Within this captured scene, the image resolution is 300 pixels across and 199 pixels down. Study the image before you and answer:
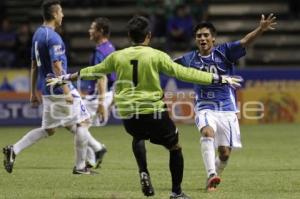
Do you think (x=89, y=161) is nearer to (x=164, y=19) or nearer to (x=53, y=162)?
(x=53, y=162)

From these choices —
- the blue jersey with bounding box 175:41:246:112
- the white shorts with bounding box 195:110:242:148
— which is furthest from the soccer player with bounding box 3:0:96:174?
the white shorts with bounding box 195:110:242:148

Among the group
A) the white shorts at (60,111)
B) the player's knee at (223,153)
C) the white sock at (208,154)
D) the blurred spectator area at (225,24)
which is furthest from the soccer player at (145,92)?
the blurred spectator area at (225,24)

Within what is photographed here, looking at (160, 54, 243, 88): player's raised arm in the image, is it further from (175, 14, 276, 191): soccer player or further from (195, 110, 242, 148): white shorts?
(195, 110, 242, 148): white shorts

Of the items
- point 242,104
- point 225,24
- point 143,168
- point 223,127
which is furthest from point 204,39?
point 225,24

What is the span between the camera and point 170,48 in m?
24.6

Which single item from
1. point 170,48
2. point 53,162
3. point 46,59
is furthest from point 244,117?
point 46,59

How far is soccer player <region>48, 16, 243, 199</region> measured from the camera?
913cm

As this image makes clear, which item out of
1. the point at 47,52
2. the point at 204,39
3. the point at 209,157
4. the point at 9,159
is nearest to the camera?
the point at 209,157

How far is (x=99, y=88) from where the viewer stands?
13.7 meters

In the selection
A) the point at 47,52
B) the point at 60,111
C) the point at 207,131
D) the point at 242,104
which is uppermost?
the point at 47,52

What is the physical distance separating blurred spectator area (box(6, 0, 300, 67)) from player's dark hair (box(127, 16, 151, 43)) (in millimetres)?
15917

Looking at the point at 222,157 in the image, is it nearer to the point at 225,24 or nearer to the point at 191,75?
the point at 191,75

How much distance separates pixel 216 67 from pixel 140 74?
1750mm

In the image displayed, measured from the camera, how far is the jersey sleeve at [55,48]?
11555mm
